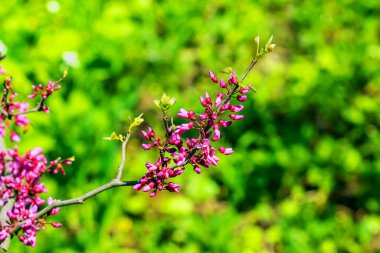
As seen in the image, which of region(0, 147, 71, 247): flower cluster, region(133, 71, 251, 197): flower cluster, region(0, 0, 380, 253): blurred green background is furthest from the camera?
region(0, 0, 380, 253): blurred green background

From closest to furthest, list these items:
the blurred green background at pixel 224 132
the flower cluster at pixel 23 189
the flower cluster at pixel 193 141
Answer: the flower cluster at pixel 193 141
the flower cluster at pixel 23 189
the blurred green background at pixel 224 132

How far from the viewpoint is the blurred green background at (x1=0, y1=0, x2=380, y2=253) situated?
148 inches

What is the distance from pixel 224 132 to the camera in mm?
4480

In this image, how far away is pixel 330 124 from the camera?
4.71 metres

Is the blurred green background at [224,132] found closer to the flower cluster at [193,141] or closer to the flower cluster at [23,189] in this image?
the flower cluster at [23,189]

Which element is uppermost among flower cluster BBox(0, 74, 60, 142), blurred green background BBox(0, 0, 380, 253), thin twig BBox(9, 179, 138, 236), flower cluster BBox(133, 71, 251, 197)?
blurred green background BBox(0, 0, 380, 253)

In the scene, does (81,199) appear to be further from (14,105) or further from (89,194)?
(14,105)

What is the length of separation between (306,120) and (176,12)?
71.1 inches

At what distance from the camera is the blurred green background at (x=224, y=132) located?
3.77 meters

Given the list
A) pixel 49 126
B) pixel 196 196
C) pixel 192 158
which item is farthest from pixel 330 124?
pixel 192 158

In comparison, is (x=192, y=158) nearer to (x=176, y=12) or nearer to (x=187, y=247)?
(x=187, y=247)

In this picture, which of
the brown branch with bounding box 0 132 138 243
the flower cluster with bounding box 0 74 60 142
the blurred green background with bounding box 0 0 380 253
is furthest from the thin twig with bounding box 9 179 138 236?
the blurred green background with bounding box 0 0 380 253

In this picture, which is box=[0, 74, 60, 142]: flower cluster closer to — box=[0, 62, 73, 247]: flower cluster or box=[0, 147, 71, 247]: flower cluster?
box=[0, 62, 73, 247]: flower cluster

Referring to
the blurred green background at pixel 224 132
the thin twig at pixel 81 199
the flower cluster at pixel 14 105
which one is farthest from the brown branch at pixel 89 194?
the blurred green background at pixel 224 132
